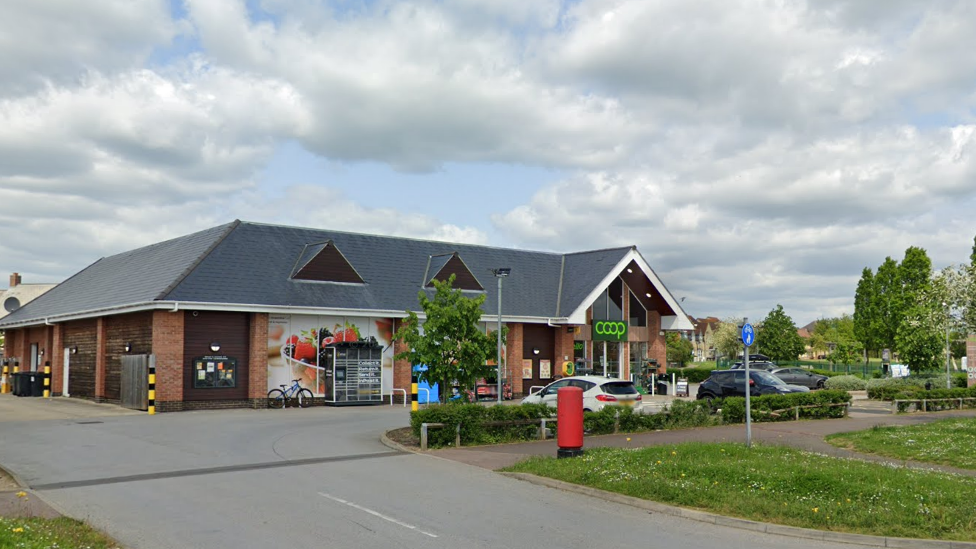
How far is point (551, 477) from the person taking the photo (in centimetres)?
1395

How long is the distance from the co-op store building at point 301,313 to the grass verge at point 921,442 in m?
16.9

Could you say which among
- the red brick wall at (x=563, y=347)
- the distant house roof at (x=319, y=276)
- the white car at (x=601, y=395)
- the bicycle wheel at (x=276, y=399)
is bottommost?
the bicycle wheel at (x=276, y=399)

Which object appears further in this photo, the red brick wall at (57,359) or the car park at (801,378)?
the car park at (801,378)

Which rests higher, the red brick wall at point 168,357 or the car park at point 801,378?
the red brick wall at point 168,357

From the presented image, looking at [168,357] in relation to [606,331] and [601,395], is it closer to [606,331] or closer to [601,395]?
[601,395]

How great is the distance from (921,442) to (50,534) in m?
17.9

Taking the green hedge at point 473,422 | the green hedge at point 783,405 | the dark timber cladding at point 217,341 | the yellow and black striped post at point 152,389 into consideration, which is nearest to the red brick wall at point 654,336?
the green hedge at point 783,405

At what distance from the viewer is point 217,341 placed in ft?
98.4

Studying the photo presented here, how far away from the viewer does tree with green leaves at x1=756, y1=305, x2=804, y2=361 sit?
78.6 m

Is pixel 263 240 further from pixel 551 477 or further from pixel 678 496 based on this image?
pixel 678 496

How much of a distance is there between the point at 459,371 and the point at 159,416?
11.5m

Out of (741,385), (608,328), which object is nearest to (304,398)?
(608,328)

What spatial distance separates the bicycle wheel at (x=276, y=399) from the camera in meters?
30.7

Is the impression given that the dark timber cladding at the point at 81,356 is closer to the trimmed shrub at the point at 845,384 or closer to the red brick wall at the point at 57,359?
the red brick wall at the point at 57,359
